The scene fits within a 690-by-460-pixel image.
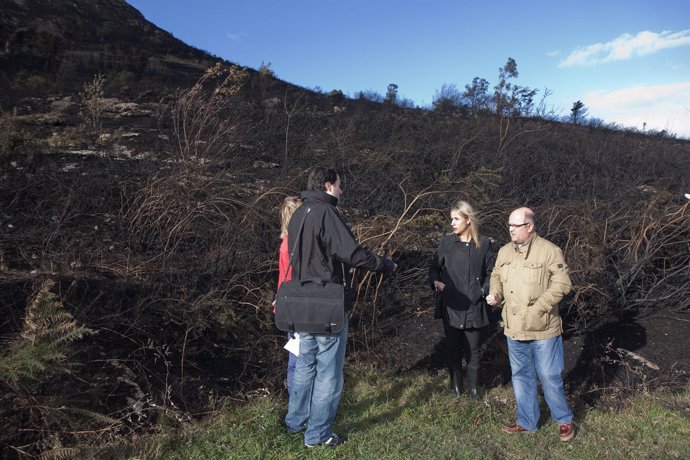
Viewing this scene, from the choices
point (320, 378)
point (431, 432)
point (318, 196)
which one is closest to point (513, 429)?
point (431, 432)

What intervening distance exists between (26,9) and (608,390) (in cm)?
1781

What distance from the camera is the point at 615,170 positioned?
11062 mm

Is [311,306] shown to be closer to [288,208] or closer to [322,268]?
[322,268]

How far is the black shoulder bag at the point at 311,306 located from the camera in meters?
3.12

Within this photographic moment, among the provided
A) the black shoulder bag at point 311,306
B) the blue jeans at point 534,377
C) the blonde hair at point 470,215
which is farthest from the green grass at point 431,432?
the blonde hair at point 470,215

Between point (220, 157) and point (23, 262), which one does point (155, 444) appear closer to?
point (23, 262)

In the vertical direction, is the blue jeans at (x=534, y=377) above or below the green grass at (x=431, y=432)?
above

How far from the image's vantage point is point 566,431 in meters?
3.68

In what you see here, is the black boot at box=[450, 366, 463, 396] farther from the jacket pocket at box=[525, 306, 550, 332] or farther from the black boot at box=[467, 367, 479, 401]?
the jacket pocket at box=[525, 306, 550, 332]

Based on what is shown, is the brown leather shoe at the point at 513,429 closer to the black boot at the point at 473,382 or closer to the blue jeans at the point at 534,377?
the blue jeans at the point at 534,377

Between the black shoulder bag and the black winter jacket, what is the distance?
3cm

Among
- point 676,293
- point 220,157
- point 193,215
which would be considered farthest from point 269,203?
point 676,293

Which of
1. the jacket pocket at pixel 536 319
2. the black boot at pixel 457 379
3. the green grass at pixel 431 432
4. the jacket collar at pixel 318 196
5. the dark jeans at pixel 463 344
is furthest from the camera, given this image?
the black boot at pixel 457 379

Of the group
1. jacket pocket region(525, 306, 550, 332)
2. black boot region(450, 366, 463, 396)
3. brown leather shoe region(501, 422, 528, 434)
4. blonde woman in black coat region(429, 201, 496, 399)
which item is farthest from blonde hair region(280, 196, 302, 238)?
brown leather shoe region(501, 422, 528, 434)
